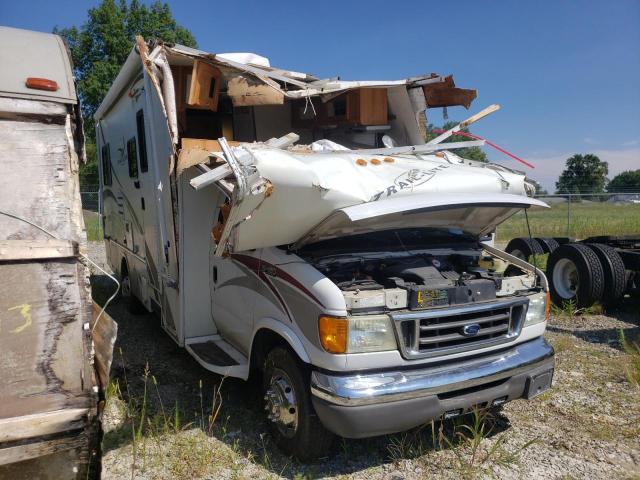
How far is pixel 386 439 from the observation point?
160 inches

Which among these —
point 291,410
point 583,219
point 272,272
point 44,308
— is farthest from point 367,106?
point 583,219

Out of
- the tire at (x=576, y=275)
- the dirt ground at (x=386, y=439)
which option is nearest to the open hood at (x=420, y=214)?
the dirt ground at (x=386, y=439)

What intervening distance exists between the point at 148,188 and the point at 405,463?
3762 mm

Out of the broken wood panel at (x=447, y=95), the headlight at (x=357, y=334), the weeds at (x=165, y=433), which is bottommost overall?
the weeds at (x=165, y=433)

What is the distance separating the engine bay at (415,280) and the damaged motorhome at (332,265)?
0.01m

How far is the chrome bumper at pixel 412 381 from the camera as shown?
320 cm

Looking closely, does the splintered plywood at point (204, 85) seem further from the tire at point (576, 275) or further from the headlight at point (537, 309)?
the tire at point (576, 275)

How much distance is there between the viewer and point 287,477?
11.5 feet

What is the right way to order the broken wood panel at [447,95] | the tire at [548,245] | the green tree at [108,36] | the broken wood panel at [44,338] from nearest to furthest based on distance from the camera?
the broken wood panel at [44,338] < the broken wood panel at [447,95] < the tire at [548,245] < the green tree at [108,36]

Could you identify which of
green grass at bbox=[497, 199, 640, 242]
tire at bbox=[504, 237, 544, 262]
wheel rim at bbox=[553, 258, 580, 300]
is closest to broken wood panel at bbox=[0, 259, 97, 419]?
wheel rim at bbox=[553, 258, 580, 300]

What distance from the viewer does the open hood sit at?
3.44 meters

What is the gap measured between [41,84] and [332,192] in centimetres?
182

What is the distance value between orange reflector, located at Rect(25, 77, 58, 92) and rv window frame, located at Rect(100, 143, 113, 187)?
5146 millimetres

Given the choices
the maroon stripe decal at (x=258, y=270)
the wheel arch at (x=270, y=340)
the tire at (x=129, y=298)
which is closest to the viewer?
the wheel arch at (x=270, y=340)
